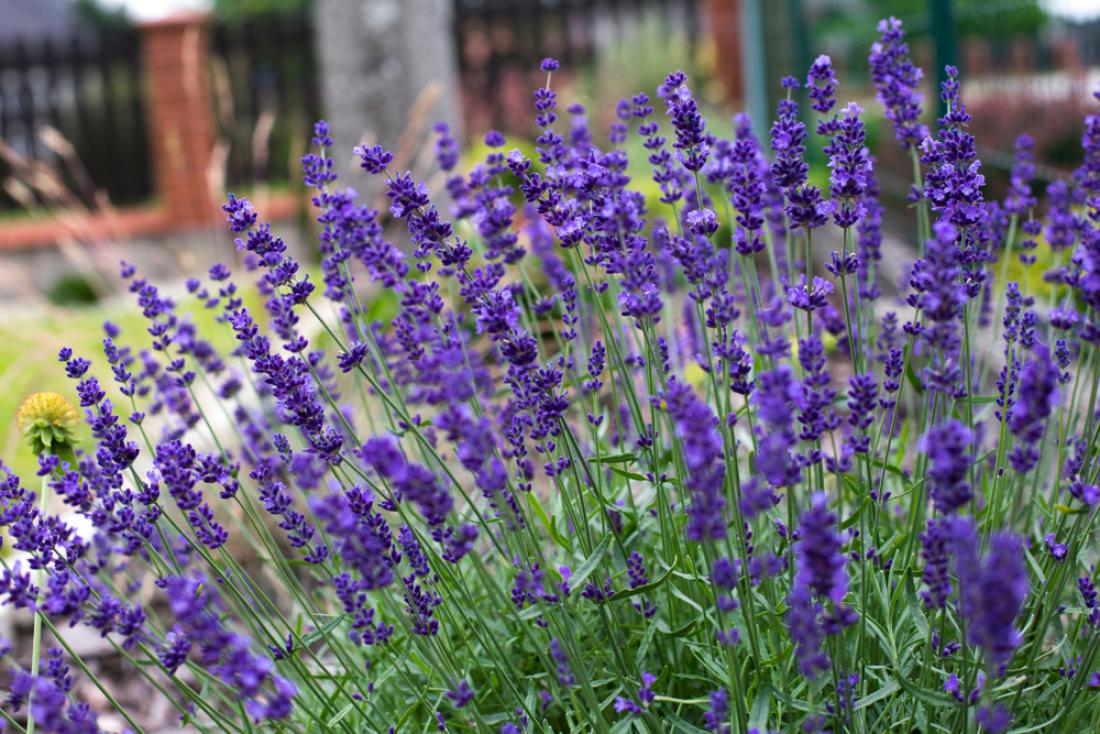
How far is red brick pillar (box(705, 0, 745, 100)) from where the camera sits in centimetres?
1304

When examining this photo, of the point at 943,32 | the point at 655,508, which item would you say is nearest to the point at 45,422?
the point at 655,508

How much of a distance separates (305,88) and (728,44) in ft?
17.0

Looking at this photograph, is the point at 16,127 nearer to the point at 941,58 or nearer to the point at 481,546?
the point at 941,58

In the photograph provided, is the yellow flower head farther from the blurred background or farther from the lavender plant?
the blurred background

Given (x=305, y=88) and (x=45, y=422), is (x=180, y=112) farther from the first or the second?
(x=45, y=422)

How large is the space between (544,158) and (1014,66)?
5071 mm

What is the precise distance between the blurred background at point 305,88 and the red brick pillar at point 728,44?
0.02 m

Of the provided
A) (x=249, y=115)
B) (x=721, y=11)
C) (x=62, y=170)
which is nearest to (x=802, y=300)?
(x=721, y=11)

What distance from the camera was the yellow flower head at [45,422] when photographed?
2.11 metres

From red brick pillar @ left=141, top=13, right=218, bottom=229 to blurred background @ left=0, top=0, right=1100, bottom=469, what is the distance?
2 cm

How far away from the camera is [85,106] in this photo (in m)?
14.2

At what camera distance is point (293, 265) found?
173 cm

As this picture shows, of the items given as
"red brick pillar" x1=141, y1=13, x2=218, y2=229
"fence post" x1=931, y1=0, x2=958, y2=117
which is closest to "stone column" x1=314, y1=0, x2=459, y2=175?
"fence post" x1=931, y1=0, x2=958, y2=117

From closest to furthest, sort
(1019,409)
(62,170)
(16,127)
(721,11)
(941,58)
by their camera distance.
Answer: (1019,409), (941,58), (721,11), (16,127), (62,170)
